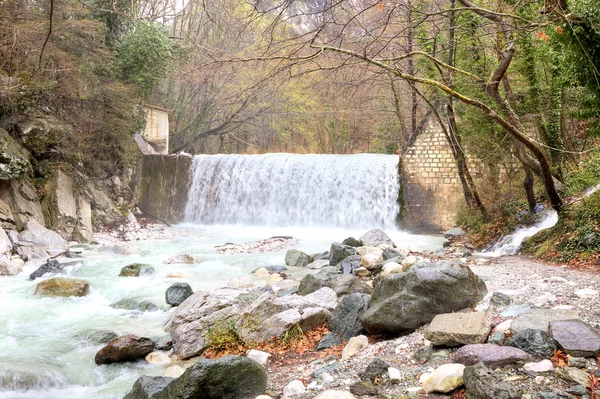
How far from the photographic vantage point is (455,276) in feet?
14.1

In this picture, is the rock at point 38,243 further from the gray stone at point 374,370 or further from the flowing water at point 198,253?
the gray stone at point 374,370

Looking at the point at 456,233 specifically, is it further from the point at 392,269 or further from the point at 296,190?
the point at 296,190

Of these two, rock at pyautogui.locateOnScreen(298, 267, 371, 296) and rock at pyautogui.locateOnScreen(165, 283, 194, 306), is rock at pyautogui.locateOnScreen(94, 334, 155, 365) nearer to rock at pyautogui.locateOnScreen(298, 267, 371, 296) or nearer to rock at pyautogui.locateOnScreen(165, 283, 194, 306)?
rock at pyautogui.locateOnScreen(165, 283, 194, 306)

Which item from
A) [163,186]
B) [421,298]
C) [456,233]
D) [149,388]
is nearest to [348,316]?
[421,298]

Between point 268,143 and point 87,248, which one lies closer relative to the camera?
→ point 87,248

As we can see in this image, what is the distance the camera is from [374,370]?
3350 millimetres

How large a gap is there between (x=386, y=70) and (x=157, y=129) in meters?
15.2

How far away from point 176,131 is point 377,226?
1308cm

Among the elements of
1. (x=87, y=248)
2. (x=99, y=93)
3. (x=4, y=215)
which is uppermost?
(x=99, y=93)

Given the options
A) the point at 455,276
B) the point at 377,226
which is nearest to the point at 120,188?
the point at 377,226

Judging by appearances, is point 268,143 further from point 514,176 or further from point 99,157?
point 514,176

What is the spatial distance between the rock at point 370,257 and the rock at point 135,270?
3.50 m

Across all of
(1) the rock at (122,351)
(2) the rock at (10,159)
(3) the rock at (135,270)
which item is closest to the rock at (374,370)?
(1) the rock at (122,351)

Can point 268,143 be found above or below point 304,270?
above
